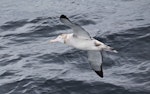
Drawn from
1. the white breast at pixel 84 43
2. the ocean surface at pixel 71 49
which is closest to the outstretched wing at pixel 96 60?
the ocean surface at pixel 71 49

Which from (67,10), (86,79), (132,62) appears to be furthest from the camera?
Answer: (67,10)

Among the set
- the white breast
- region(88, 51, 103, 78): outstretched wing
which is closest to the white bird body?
the white breast

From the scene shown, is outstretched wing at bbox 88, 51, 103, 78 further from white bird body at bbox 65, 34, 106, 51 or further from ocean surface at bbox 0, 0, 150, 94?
white bird body at bbox 65, 34, 106, 51

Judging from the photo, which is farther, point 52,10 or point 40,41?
point 52,10

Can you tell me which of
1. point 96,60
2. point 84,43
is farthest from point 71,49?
point 84,43

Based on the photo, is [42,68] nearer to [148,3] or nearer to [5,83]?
[5,83]

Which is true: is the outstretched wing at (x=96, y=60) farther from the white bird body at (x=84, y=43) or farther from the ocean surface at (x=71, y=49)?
the white bird body at (x=84, y=43)

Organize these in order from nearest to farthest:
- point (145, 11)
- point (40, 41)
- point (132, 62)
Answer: point (132, 62), point (40, 41), point (145, 11)

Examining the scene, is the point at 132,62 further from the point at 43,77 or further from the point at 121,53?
the point at 43,77

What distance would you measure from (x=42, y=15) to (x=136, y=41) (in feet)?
18.3

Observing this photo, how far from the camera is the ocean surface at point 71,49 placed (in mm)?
12227

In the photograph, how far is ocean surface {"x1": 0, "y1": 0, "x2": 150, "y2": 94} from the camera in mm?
12227

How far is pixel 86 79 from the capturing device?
41.1ft

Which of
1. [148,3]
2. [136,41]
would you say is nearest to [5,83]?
[136,41]
